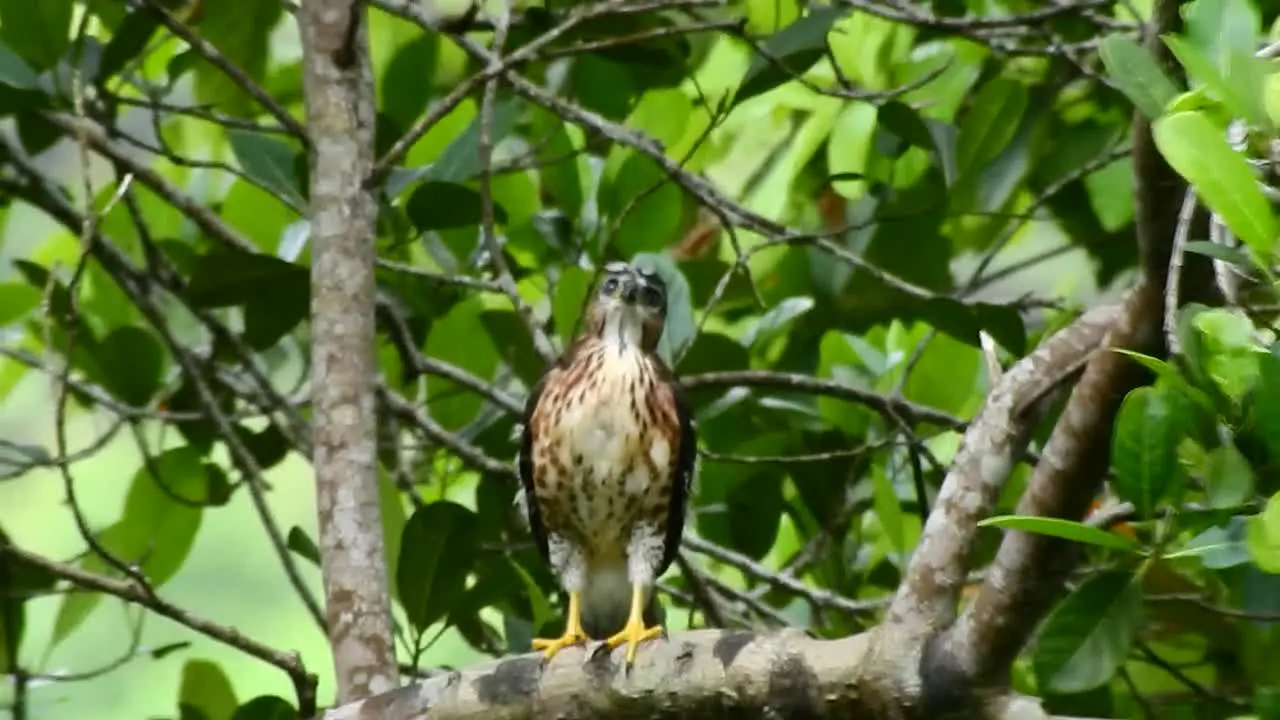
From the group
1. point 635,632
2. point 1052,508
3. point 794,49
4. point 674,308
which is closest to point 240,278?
point 674,308

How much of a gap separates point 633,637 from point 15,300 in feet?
5.12

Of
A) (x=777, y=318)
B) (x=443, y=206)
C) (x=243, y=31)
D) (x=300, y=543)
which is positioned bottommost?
(x=300, y=543)

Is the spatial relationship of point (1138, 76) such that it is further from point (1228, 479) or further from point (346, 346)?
point (346, 346)

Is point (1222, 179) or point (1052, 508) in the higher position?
point (1222, 179)

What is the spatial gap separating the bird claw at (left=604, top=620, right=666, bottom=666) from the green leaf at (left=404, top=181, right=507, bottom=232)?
0.68 metres

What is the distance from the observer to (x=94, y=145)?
2.86 metres

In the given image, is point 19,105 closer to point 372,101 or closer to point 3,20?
point 3,20

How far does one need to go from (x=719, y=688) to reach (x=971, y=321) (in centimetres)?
95

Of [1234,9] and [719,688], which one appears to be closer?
[1234,9]

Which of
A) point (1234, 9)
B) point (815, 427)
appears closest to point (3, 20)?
point (815, 427)

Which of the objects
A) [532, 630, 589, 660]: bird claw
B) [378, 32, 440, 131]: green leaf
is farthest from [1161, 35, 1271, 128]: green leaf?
[378, 32, 440, 131]: green leaf

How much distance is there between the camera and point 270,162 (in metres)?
2.94

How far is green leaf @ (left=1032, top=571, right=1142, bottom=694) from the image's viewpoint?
1.70 meters

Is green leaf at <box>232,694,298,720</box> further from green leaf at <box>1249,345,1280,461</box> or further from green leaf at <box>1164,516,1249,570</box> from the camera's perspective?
green leaf at <box>1249,345,1280,461</box>
